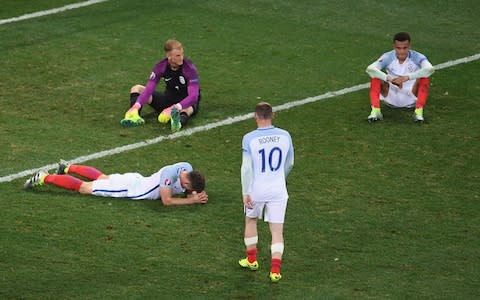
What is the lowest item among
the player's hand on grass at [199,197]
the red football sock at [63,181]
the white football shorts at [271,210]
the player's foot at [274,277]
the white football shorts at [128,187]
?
the player's foot at [274,277]

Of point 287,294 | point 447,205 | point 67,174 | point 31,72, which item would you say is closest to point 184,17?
point 31,72

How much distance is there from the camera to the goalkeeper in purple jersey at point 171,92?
1802 centimetres

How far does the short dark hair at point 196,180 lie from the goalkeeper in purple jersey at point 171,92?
284 centimetres

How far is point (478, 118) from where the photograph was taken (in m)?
18.4

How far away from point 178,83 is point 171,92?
19 cm

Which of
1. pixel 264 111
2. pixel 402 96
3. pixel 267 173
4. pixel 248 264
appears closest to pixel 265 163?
pixel 267 173

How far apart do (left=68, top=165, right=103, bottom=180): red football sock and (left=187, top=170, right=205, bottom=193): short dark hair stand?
1.44 meters

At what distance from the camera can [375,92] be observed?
1808 cm

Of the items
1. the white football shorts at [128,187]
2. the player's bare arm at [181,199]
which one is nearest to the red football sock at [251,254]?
the player's bare arm at [181,199]

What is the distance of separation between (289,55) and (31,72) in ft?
13.6

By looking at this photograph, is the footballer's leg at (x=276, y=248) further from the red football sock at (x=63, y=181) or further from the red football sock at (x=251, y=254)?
the red football sock at (x=63, y=181)

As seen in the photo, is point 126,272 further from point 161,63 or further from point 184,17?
point 184,17

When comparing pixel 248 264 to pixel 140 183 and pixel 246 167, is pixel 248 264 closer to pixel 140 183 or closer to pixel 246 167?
pixel 246 167

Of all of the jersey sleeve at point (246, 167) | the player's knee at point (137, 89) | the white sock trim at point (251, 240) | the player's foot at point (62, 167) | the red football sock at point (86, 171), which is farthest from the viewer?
the player's knee at point (137, 89)
